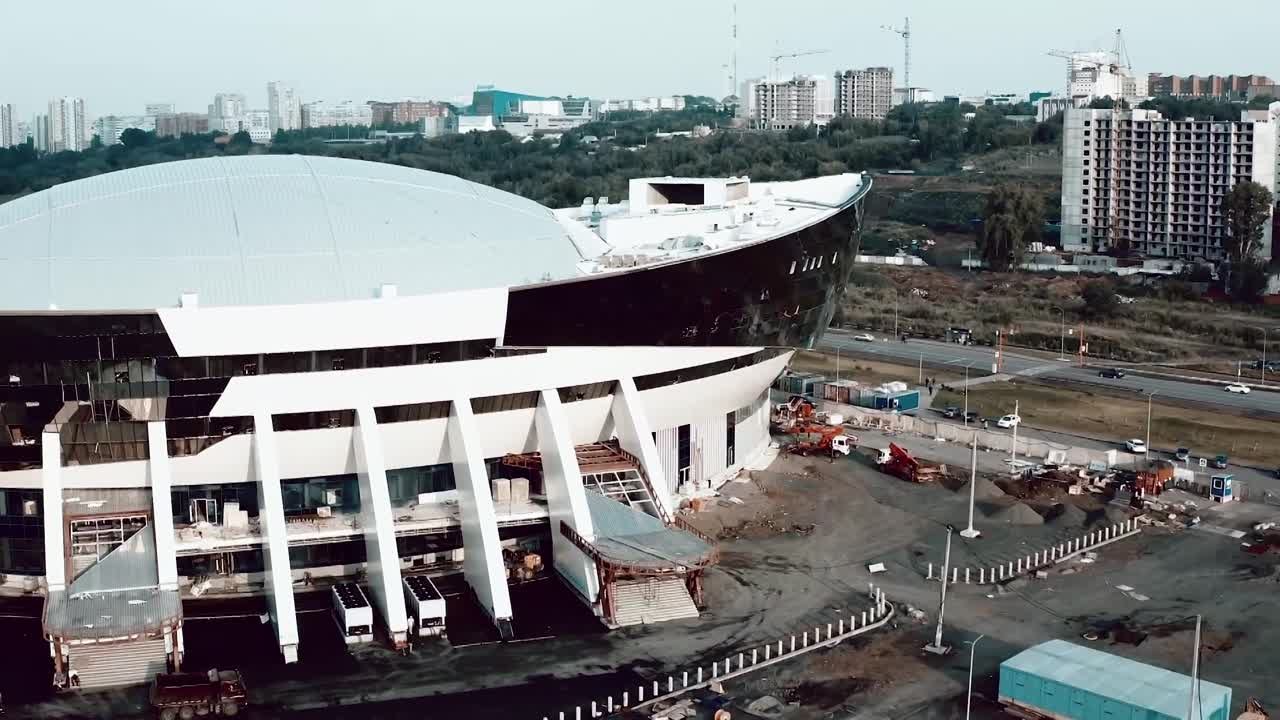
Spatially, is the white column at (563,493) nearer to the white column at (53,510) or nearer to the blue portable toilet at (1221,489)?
the white column at (53,510)

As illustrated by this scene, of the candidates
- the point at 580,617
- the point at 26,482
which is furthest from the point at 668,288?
the point at 26,482

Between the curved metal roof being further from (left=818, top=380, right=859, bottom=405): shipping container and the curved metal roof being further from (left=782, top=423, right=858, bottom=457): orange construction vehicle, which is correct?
(left=818, top=380, right=859, bottom=405): shipping container

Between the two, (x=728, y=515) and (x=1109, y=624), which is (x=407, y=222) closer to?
(x=728, y=515)

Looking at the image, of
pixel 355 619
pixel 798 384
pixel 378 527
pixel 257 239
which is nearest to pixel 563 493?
pixel 378 527

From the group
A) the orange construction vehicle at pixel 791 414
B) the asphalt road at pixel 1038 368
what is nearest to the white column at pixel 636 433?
the orange construction vehicle at pixel 791 414

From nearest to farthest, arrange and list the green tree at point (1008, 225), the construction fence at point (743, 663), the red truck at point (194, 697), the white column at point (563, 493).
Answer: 1. the red truck at point (194, 697)
2. the construction fence at point (743, 663)
3. the white column at point (563, 493)
4. the green tree at point (1008, 225)
